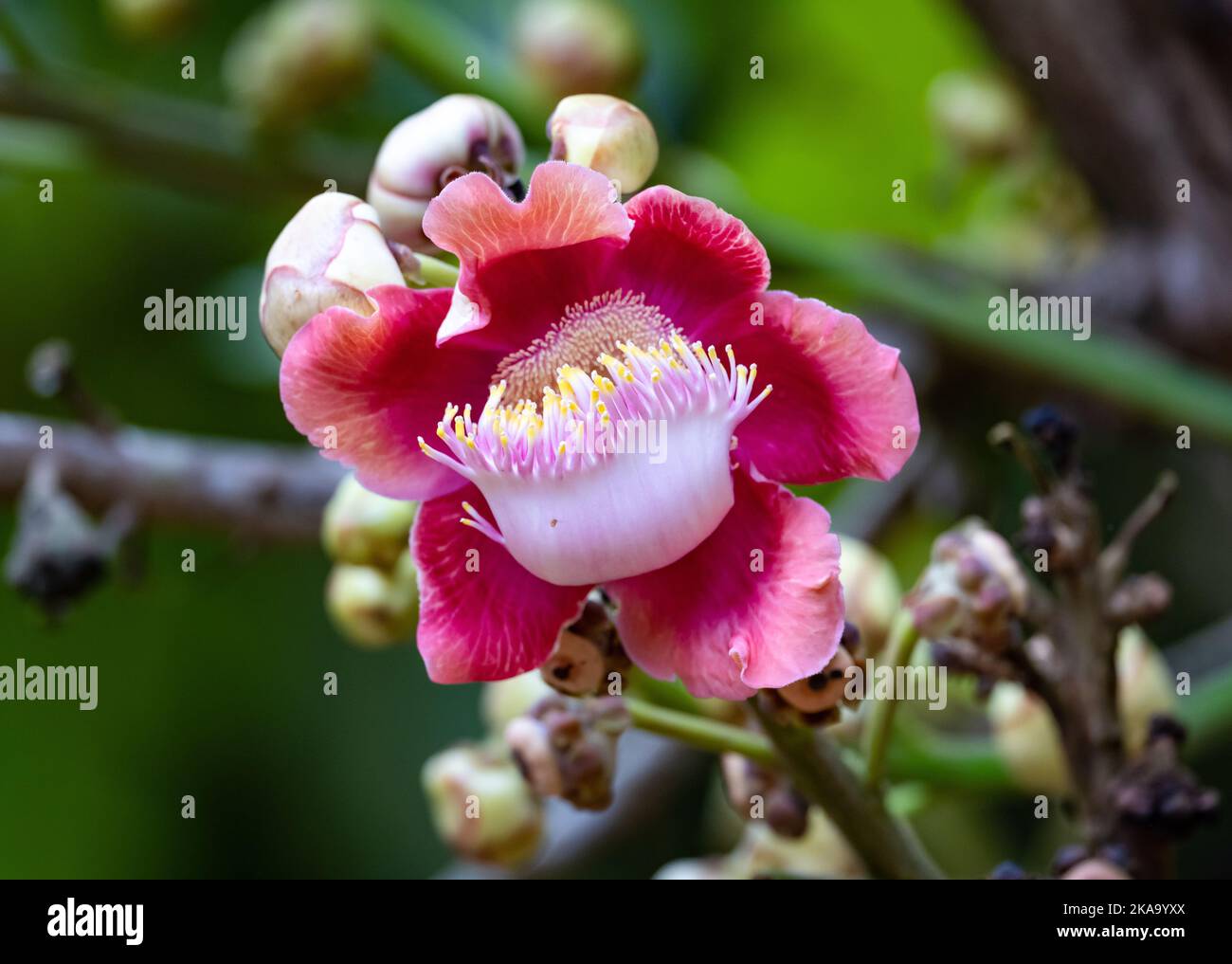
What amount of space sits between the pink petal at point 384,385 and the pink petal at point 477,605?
1 cm

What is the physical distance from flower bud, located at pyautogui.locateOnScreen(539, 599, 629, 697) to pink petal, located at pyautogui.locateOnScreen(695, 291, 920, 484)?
0.06 m

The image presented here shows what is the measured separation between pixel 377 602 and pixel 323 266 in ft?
0.65

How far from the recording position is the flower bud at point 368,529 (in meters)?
0.50

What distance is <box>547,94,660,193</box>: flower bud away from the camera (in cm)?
40

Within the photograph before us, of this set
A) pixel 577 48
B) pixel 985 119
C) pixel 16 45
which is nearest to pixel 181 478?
pixel 16 45

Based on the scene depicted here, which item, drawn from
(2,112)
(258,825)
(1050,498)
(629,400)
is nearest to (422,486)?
(629,400)

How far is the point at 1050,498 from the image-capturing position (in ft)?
1.58

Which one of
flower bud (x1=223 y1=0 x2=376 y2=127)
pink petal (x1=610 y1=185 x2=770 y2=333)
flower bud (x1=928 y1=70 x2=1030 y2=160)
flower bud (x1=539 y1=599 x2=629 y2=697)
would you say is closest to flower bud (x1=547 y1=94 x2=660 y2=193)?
pink petal (x1=610 y1=185 x2=770 y2=333)

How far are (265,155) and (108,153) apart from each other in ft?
0.31

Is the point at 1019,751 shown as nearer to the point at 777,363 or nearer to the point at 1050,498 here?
the point at 1050,498

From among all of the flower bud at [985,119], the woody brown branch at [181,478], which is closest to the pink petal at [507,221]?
the woody brown branch at [181,478]

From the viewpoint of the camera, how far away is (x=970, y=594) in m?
0.46

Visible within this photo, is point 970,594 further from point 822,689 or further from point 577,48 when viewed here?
point 577,48

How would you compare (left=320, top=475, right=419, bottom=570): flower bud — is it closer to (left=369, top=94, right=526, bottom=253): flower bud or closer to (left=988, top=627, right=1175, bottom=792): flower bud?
(left=369, top=94, right=526, bottom=253): flower bud
